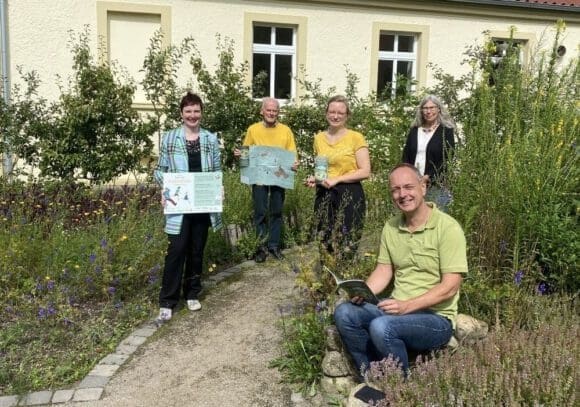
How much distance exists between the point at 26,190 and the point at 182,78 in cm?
511

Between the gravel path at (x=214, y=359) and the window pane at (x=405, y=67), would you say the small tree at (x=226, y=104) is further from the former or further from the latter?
the window pane at (x=405, y=67)

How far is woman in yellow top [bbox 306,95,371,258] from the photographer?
467 centimetres

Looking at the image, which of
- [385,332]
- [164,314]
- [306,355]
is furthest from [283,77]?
[385,332]

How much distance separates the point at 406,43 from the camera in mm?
13680

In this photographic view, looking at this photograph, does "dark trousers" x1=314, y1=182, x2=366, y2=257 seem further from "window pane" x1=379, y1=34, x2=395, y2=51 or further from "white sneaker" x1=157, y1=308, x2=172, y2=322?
"window pane" x1=379, y1=34, x2=395, y2=51

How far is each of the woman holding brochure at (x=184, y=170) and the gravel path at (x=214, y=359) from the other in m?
0.28

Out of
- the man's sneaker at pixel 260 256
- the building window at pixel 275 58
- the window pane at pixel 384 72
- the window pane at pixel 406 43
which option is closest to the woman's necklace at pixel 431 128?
the man's sneaker at pixel 260 256

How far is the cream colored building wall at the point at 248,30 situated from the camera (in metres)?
10.7

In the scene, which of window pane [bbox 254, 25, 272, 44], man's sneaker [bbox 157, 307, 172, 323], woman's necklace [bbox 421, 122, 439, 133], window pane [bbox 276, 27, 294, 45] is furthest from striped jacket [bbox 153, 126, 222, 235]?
window pane [bbox 276, 27, 294, 45]

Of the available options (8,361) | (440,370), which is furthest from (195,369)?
(440,370)

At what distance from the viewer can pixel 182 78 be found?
11500 millimetres

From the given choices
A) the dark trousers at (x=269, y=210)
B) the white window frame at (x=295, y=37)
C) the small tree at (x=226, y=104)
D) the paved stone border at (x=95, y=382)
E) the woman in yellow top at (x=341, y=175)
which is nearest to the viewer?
the paved stone border at (x=95, y=382)

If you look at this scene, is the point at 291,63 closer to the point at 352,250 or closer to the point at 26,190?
the point at 26,190

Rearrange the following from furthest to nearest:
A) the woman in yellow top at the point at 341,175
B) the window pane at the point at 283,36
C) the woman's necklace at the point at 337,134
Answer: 1. the window pane at the point at 283,36
2. the woman's necklace at the point at 337,134
3. the woman in yellow top at the point at 341,175
